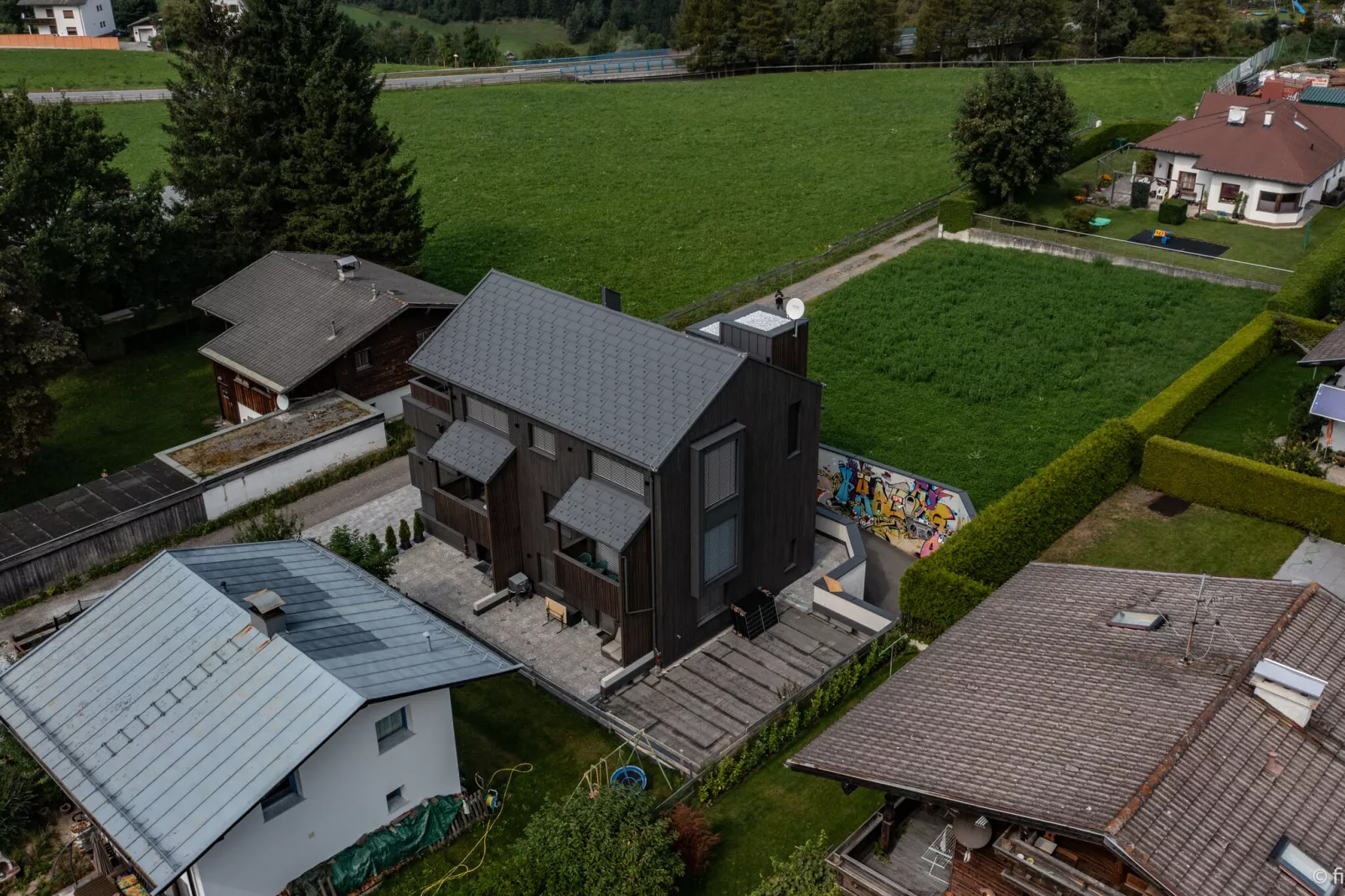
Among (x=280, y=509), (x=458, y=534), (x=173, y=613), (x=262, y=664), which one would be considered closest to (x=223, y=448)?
(x=280, y=509)

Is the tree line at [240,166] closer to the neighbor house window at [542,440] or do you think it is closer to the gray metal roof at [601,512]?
the neighbor house window at [542,440]

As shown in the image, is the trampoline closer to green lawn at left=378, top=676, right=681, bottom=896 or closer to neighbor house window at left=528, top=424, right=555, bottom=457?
neighbor house window at left=528, top=424, right=555, bottom=457

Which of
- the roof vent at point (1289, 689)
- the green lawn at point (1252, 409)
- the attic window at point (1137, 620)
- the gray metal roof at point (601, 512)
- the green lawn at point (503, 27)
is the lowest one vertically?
the green lawn at point (1252, 409)

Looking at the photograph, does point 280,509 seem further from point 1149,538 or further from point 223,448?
point 1149,538

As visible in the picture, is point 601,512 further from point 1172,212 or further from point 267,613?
point 1172,212

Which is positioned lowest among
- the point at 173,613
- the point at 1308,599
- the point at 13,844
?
the point at 13,844

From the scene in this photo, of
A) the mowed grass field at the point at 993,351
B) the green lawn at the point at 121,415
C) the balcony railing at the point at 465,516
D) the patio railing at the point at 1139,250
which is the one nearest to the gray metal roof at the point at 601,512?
the balcony railing at the point at 465,516

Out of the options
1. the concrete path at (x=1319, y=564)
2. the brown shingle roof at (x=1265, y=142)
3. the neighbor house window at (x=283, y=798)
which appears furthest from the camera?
the brown shingle roof at (x=1265, y=142)

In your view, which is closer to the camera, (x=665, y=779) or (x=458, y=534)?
(x=665, y=779)
